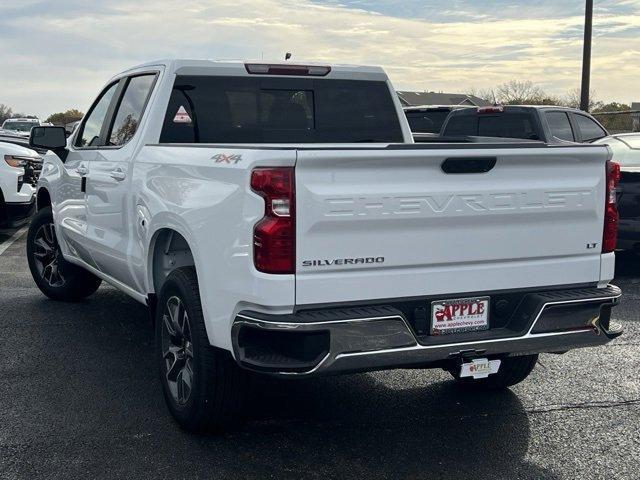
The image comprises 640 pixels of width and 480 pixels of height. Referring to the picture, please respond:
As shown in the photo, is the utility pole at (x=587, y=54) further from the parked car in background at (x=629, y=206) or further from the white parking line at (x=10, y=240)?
the white parking line at (x=10, y=240)

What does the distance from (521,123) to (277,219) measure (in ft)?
28.5

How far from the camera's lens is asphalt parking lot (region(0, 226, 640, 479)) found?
13.4 feet

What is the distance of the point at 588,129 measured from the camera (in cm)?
1267

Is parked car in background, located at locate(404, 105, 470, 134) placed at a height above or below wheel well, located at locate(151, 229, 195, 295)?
above

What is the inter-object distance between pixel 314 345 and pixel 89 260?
10.9ft

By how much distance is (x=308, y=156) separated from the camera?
12.0 ft

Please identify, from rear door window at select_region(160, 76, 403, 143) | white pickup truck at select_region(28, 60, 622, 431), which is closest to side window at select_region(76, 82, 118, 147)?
rear door window at select_region(160, 76, 403, 143)

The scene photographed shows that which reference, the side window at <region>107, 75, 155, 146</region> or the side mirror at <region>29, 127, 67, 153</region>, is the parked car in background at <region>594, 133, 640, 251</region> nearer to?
the side window at <region>107, 75, 155, 146</region>

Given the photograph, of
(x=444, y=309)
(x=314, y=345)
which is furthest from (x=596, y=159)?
(x=314, y=345)

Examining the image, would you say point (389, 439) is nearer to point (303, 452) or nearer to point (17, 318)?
point (303, 452)

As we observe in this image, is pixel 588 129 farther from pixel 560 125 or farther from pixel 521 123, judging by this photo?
pixel 521 123

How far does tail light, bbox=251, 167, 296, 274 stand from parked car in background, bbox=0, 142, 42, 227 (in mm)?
8516

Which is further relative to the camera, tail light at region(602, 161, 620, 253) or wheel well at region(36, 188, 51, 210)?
wheel well at region(36, 188, 51, 210)

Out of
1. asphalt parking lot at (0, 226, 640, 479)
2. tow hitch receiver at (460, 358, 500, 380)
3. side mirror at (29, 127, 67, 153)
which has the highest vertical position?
side mirror at (29, 127, 67, 153)
